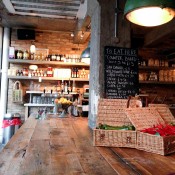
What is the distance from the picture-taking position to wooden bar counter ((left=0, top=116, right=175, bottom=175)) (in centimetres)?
126

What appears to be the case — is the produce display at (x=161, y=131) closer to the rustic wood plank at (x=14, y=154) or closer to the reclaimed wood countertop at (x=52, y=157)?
the reclaimed wood countertop at (x=52, y=157)

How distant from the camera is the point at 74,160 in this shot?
1.47 m

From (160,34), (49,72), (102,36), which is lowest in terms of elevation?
(49,72)

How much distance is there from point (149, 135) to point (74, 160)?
24.3 inches

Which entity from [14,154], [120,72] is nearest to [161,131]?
[14,154]

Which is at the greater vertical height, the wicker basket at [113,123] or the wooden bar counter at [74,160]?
the wicker basket at [113,123]

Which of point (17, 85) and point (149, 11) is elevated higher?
point (149, 11)

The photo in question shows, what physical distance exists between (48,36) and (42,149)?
515cm

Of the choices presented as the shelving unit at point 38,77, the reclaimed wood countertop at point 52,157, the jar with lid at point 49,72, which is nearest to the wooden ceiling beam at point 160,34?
the shelving unit at point 38,77

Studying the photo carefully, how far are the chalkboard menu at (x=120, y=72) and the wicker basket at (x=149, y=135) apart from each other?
33.1 inches

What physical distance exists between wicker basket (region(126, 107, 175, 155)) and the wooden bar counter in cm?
6

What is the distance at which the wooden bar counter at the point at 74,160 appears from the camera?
4.13 feet

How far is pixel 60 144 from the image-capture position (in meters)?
1.93

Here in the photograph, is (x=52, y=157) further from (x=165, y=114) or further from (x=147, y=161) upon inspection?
(x=165, y=114)
